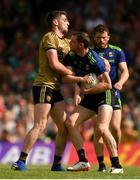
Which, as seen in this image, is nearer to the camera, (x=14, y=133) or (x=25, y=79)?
(x=14, y=133)

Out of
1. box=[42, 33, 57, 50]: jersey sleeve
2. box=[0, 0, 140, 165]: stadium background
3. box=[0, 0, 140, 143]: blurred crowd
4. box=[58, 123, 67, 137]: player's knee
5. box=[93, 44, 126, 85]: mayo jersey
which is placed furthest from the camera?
box=[0, 0, 140, 143]: blurred crowd

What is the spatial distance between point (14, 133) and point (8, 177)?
9.42 meters

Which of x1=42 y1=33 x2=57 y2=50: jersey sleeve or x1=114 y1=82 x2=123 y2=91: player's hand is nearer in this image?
x1=42 y1=33 x2=57 y2=50: jersey sleeve

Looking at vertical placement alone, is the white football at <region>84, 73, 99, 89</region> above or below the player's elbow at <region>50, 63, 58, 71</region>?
below

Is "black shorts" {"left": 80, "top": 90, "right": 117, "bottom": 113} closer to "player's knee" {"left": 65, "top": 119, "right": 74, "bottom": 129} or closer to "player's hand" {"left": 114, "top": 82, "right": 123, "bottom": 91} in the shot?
"player's hand" {"left": 114, "top": 82, "right": 123, "bottom": 91}

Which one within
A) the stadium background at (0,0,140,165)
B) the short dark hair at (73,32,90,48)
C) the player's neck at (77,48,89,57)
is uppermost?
the stadium background at (0,0,140,165)

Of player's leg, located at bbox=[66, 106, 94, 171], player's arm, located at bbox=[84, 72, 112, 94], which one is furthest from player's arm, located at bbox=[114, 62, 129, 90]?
player's leg, located at bbox=[66, 106, 94, 171]

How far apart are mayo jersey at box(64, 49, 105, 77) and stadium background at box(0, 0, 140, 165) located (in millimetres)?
6871

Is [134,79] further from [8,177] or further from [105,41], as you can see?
[8,177]

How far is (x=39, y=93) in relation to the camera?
41.3ft

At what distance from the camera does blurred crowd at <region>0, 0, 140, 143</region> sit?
20.8 m

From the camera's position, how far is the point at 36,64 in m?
24.0

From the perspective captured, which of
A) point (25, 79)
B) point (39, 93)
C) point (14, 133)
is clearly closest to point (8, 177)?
point (39, 93)

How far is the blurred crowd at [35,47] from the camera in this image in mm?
20797
